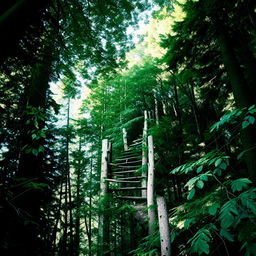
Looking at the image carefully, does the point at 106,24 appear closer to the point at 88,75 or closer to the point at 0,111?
the point at 88,75

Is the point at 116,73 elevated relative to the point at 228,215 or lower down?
elevated

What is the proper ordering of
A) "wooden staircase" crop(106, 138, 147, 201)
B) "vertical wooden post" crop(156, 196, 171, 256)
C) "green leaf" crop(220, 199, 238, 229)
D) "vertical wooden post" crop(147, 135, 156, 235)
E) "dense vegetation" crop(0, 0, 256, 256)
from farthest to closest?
"wooden staircase" crop(106, 138, 147, 201)
"vertical wooden post" crop(147, 135, 156, 235)
"vertical wooden post" crop(156, 196, 171, 256)
"dense vegetation" crop(0, 0, 256, 256)
"green leaf" crop(220, 199, 238, 229)

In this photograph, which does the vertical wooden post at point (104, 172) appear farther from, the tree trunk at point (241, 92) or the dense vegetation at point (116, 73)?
the tree trunk at point (241, 92)

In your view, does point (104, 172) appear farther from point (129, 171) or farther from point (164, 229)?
point (164, 229)

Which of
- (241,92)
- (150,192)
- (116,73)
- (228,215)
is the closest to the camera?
(228,215)

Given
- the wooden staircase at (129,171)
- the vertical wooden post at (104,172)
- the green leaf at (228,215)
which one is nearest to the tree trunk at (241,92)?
the green leaf at (228,215)

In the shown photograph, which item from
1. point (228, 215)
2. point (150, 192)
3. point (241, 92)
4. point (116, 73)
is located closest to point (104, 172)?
point (150, 192)

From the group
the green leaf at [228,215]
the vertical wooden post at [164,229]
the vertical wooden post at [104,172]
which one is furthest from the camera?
the vertical wooden post at [104,172]

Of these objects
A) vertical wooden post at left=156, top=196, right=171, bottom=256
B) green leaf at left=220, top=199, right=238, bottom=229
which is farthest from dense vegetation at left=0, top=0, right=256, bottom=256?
vertical wooden post at left=156, top=196, right=171, bottom=256

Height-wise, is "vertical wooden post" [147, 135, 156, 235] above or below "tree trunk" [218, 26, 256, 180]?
below

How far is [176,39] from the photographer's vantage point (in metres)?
4.86

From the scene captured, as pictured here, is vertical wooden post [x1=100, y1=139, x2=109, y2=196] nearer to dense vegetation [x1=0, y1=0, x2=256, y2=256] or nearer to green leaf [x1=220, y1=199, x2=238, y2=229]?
dense vegetation [x1=0, y1=0, x2=256, y2=256]

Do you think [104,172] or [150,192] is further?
[104,172]

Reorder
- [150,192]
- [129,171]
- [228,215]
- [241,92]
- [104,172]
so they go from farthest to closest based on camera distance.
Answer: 1. [104,172]
2. [129,171]
3. [150,192]
4. [241,92]
5. [228,215]
